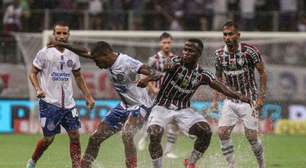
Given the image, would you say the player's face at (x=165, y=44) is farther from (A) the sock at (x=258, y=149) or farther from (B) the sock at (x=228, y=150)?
(A) the sock at (x=258, y=149)

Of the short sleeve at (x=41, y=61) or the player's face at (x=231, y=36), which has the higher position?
the player's face at (x=231, y=36)

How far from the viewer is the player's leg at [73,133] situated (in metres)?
13.4

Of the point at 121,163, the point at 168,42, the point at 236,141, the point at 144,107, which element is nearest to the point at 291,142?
the point at 236,141

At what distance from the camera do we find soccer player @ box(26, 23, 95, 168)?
13492 millimetres

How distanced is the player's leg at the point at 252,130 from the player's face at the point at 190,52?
1801 millimetres

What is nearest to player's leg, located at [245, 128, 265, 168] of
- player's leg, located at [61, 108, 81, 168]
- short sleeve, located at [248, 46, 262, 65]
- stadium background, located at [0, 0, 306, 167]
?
short sleeve, located at [248, 46, 262, 65]

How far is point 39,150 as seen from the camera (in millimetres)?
13523

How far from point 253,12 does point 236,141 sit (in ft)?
28.1

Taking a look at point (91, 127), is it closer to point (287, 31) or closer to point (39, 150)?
point (287, 31)

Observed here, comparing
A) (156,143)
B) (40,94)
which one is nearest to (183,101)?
(156,143)

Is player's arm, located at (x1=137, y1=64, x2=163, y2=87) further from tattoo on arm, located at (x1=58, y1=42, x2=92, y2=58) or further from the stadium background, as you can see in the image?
the stadium background

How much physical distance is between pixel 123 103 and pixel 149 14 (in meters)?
13.9

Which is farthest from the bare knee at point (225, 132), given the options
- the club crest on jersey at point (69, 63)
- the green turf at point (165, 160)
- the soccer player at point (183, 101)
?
the club crest on jersey at point (69, 63)

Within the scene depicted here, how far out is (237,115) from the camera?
1427 centimetres
